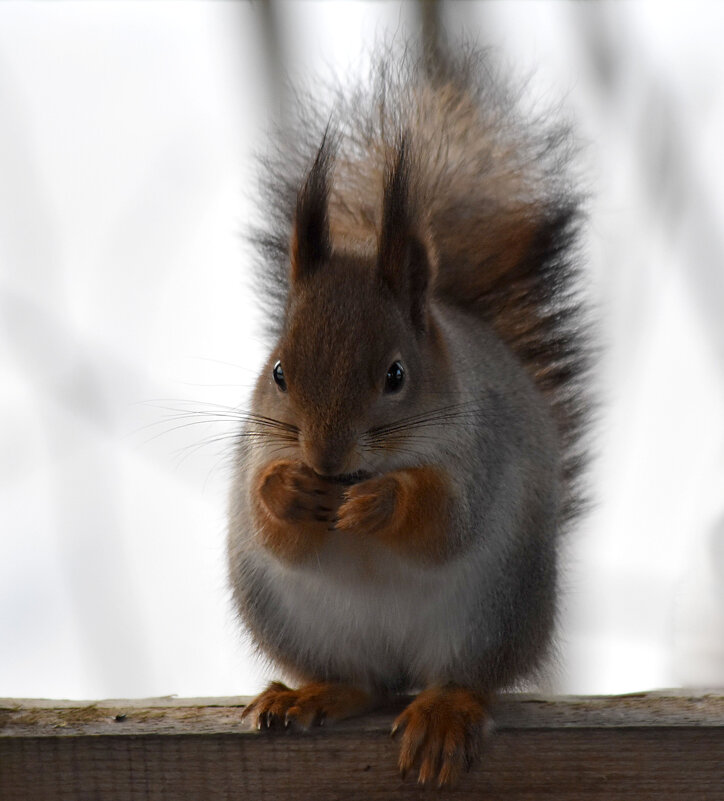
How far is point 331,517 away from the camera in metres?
1.65

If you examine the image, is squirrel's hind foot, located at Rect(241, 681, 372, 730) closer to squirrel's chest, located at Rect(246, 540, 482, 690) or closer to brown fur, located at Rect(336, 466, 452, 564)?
squirrel's chest, located at Rect(246, 540, 482, 690)

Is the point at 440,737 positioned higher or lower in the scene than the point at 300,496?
lower

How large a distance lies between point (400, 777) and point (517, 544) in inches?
19.2

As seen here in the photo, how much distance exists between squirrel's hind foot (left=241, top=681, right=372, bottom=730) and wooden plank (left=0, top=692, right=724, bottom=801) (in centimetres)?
3

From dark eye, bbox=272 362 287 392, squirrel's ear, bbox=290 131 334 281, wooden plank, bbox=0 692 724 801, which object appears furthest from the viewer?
squirrel's ear, bbox=290 131 334 281

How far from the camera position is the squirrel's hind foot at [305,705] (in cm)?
158

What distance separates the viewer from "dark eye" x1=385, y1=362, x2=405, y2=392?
167cm

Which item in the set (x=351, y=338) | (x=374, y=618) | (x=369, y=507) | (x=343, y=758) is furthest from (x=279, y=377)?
(x=343, y=758)

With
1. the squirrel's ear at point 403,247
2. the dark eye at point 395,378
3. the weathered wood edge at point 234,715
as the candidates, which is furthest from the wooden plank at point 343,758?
the squirrel's ear at point 403,247

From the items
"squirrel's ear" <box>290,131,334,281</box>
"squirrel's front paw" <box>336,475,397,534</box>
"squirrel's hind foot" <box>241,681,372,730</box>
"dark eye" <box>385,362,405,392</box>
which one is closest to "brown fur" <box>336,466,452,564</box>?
"squirrel's front paw" <box>336,475,397,534</box>

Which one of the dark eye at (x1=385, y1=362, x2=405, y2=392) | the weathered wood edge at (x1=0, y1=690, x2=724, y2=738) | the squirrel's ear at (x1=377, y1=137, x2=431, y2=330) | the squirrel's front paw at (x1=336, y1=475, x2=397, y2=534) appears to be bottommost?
the weathered wood edge at (x1=0, y1=690, x2=724, y2=738)

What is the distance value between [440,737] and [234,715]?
1.00 feet

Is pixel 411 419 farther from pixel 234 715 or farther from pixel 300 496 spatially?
pixel 234 715

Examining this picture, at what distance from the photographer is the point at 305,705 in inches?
64.2
